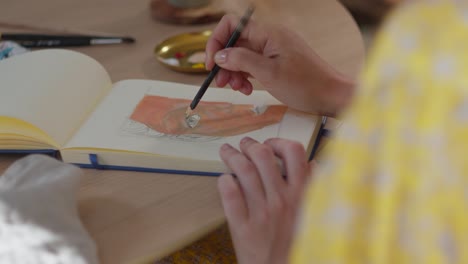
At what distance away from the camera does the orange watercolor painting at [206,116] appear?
81cm

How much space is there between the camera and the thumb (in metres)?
0.86

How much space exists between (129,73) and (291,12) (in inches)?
15.2

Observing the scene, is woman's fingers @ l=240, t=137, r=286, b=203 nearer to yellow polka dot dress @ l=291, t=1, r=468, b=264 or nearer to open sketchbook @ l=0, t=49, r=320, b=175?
open sketchbook @ l=0, t=49, r=320, b=175

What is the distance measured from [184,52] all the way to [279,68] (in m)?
0.25

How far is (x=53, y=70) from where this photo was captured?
0.89 meters

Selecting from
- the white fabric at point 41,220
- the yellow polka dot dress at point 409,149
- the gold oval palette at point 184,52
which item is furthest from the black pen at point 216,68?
the yellow polka dot dress at point 409,149

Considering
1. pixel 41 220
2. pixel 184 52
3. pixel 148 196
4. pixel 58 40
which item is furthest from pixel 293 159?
pixel 58 40

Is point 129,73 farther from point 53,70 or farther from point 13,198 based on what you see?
point 13,198

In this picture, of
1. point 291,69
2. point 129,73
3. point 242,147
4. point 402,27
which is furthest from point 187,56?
point 402,27

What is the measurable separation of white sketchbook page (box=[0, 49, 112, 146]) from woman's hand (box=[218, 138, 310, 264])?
0.24m

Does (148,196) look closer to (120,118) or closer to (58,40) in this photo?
(120,118)

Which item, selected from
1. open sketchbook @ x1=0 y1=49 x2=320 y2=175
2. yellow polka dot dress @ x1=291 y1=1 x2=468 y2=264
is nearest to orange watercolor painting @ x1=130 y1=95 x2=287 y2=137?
open sketchbook @ x1=0 y1=49 x2=320 y2=175

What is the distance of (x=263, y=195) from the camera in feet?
2.19

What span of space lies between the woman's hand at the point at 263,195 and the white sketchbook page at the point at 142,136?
53mm
